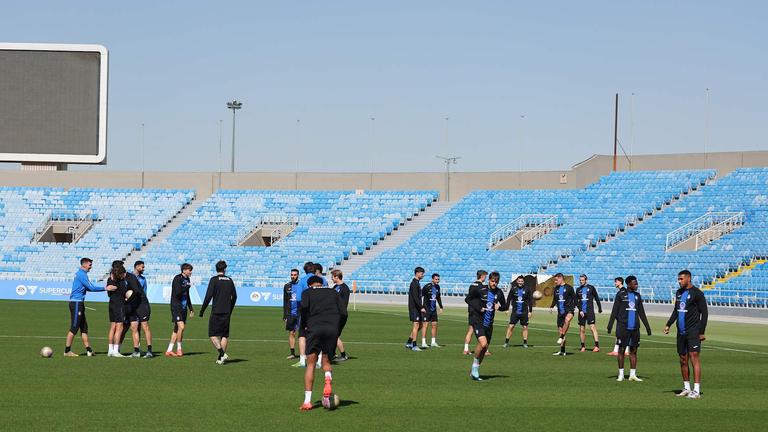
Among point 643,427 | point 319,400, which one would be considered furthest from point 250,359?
point 643,427

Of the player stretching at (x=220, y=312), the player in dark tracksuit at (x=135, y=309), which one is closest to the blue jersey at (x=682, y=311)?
the player stretching at (x=220, y=312)

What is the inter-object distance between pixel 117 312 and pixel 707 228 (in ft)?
145

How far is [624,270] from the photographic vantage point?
58750 millimetres

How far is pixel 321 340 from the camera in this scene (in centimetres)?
1642

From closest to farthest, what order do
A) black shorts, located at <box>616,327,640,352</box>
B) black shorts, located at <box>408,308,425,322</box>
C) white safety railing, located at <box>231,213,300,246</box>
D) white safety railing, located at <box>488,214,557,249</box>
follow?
black shorts, located at <box>616,327,640,352</box> < black shorts, located at <box>408,308,425,322</box> < white safety railing, located at <box>488,214,557,249</box> < white safety railing, located at <box>231,213,300,246</box>

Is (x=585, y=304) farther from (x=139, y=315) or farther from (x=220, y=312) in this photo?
(x=139, y=315)

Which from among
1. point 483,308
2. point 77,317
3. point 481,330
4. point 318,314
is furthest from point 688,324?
point 77,317

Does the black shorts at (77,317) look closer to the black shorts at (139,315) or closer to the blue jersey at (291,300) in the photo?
the black shorts at (139,315)

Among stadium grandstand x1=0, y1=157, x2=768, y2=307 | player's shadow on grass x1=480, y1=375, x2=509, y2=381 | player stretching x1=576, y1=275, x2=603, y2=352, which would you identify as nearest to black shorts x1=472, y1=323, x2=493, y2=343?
player's shadow on grass x1=480, y1=375, x2=509, y2=381

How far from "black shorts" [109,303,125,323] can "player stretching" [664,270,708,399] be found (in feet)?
39.0

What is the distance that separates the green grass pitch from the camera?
15.1m

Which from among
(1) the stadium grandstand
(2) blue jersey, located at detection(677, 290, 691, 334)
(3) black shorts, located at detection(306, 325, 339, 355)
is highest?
(1) the stadium grandstand

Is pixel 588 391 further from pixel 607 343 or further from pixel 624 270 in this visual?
pixel 624 270

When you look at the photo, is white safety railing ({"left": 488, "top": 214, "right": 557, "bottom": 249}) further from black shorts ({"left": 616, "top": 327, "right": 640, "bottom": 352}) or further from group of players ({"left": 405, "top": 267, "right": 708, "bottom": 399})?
black shorts ({"left": 616, "top": 327, "right": 640, "bottom": 352})
